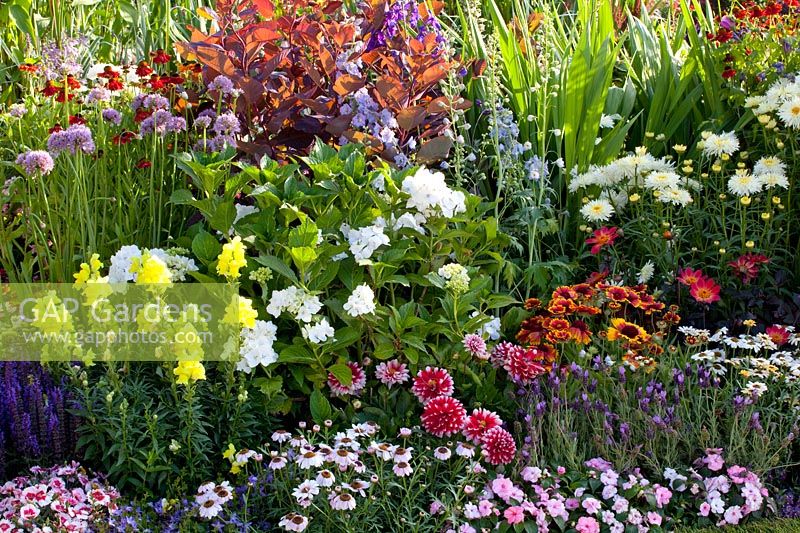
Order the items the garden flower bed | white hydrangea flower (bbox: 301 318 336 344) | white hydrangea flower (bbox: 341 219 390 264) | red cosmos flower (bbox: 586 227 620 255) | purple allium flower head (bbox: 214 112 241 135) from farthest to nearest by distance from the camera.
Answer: red cosmos flower (bbox: 586 227 620 255), purple allium flower head (bbox: 214 112 241 135), white hydrangea flower (bbox: 341 219 390 264), white hydrangea flower (bbox: 301 318 336 344), the garden flower bed

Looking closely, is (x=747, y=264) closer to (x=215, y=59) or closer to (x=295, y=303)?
(x=295, y=303)

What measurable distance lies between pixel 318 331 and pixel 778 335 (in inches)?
68.1

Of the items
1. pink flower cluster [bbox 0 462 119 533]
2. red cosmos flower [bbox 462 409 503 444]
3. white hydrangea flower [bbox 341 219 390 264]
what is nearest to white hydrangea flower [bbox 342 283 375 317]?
white hydrangea flower [bbox 341 219 390 264]

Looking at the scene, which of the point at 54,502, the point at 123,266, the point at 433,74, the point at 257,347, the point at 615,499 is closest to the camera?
the point at 54,502

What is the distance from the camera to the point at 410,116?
12.4 feet

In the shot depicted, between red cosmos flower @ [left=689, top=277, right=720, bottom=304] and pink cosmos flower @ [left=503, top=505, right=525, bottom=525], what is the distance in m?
1.37

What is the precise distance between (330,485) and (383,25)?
7.66 feet

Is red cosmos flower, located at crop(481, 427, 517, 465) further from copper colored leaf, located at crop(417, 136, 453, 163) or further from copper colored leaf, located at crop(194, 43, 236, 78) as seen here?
copper colored leaf, located at crop(194, 43, 236, 78)

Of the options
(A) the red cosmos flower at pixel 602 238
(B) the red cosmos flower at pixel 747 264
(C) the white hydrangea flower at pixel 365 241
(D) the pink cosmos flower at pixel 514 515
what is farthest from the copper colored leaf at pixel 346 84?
(D) the pink cosmos flower at pixel 514 515

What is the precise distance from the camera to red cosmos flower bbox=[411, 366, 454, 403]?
297 centimetres

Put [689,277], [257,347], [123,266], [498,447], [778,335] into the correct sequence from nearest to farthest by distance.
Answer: [498,447], [257,347], [123,266], [778,335], [689,277]

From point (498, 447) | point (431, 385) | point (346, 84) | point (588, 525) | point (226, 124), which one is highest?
point (346, 84)

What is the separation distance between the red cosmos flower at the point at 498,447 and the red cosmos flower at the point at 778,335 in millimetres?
1231

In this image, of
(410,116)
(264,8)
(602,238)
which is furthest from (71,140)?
(602,238)
